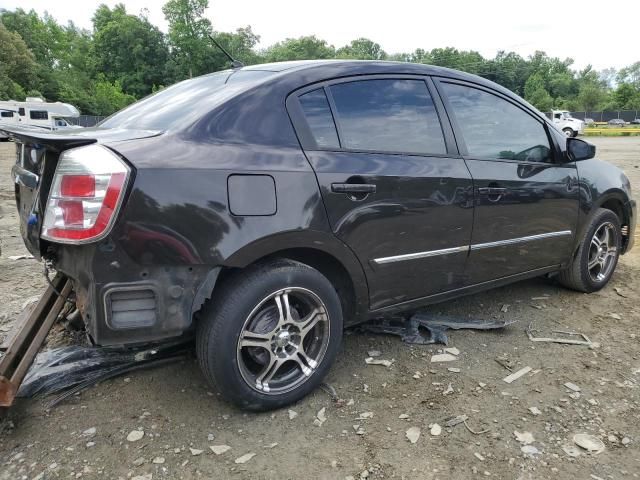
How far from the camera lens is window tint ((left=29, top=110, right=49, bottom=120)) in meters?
36.9

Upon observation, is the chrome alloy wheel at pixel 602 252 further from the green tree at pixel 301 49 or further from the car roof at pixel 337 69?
the green tree at pixel 301 49

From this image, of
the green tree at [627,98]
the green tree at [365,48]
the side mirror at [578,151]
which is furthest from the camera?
the green tree at [365,48]

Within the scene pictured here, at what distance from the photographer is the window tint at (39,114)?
3695cm

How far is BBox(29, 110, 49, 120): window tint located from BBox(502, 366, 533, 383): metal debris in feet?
135

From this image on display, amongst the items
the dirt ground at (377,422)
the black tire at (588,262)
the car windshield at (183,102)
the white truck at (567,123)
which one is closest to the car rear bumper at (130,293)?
the dirt ground at (377,422)

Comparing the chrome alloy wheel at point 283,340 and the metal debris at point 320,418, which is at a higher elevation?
the chrome alloy wheel at point 283,340

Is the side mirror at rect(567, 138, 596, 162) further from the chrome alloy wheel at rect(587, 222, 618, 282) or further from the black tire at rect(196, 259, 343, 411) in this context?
the black tire at rect(196, 259, 343, 411)

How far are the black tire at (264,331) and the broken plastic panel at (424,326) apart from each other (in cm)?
79

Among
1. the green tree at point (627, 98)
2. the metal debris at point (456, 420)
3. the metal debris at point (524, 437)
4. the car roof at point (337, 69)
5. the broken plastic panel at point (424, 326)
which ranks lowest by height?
the metal debris at point (456, 420)

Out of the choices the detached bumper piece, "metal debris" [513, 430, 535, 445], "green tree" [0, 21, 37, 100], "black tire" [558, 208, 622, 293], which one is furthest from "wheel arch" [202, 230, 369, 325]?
"green tree" [0, 21, 37, 100]

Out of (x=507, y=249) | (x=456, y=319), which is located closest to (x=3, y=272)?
(x=456, y=319)

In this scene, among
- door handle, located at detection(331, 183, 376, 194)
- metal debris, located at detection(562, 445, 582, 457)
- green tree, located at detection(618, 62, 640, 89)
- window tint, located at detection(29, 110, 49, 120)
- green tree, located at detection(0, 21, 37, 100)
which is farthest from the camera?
green tree, located at detection(618, 62, 640, 89)

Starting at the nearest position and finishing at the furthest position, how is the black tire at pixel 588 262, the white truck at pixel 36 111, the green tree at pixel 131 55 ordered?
the black tire at pixel 588 262, the white truck at pixel 36 111, the green tree at pixel 131 55

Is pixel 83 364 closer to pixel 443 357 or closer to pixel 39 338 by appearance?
pixel 39 338
